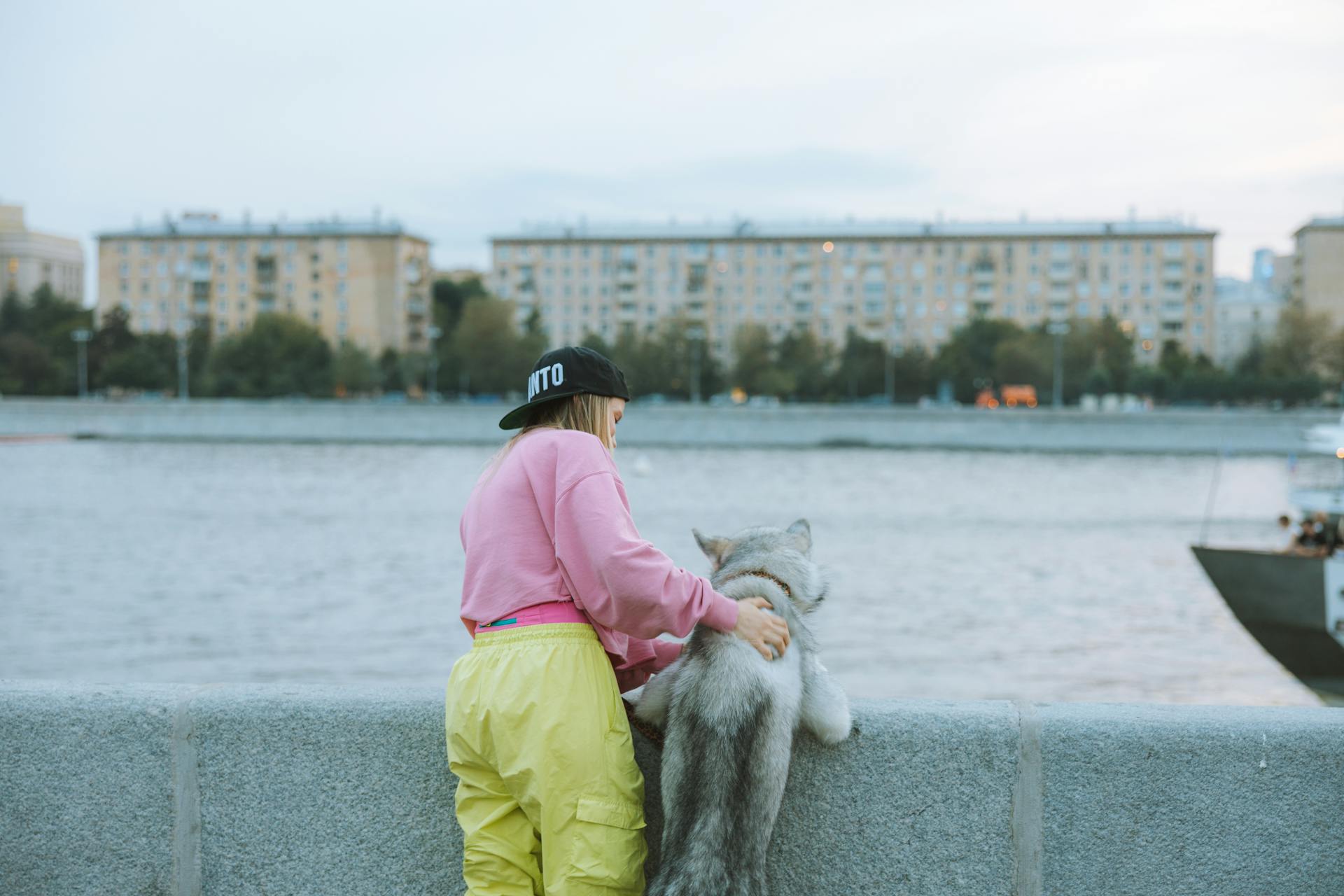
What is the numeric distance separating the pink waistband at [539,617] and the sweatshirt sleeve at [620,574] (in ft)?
0.20

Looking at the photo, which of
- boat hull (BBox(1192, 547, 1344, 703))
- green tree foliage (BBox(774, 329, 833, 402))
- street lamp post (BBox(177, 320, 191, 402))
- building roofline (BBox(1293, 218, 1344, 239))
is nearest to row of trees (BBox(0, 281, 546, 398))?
street lamp post (BBox(177, 320, 191, 402))

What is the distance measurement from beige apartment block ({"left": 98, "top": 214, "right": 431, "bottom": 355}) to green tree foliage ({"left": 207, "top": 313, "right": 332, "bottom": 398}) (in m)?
24.4

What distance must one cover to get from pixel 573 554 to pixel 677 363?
107886 millimetres

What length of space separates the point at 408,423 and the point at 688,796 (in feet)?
251

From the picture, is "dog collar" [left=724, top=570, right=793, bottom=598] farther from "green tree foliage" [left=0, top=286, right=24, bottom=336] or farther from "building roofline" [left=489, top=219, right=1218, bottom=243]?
"green tree foliage" [left=0, top=286, right=24, bottom=336]

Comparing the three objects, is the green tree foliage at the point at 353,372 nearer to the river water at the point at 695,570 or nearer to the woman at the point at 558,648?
the river water at the point at 695,570

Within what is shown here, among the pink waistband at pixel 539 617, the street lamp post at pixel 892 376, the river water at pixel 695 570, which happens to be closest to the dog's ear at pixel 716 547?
the pink waistband at pixel 539 617

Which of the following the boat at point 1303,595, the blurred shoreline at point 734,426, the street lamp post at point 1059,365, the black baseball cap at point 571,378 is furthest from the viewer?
the street lamp post at point 1059,365

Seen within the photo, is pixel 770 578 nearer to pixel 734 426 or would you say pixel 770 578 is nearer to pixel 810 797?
pixel 810 797

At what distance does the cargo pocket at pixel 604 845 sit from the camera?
9.02ft

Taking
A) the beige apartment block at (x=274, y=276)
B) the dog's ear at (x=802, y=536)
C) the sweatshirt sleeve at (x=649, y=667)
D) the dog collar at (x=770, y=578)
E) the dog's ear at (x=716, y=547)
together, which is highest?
the beige apartment block at (x=274, y=276)

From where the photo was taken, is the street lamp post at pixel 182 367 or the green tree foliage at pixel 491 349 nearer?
the street lamp post at pixel 182 367

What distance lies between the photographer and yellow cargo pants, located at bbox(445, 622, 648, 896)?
2744 mm

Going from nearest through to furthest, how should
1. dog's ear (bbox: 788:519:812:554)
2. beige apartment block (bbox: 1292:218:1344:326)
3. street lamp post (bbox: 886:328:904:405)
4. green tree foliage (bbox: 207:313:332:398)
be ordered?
1. dog's ear (bbox: 788:519:812:554)
2. street lamp post (bbox: 886:328:904:405)
3. green tree foliage (bbox: 207:313:332:398)
4. beige apartment block (bbox: 1292:218:1344:326)
